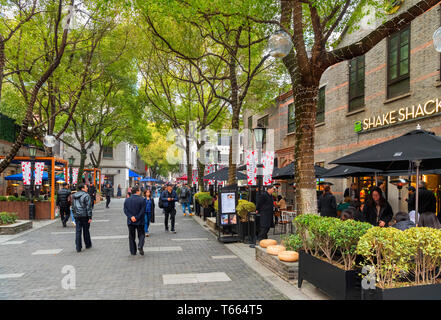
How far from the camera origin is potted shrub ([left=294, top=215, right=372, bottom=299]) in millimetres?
4547

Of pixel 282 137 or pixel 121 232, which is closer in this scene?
pixel 121 232

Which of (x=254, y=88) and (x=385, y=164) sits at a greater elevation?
(x=254, y=88)

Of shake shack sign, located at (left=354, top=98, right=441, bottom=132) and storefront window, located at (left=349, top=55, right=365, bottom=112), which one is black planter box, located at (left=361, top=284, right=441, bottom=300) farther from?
storefront window, located at (left=349, top=55, right=365, bottom=112)

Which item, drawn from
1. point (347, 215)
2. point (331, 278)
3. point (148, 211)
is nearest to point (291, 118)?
point (148, 211)

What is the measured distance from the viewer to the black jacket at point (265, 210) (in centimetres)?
1005

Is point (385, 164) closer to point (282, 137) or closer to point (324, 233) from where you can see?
point (324, 233)

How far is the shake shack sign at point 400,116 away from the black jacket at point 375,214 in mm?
5624

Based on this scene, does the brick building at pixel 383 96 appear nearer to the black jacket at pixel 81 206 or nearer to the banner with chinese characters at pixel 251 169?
the banner with chinese characters at pixel 251 169

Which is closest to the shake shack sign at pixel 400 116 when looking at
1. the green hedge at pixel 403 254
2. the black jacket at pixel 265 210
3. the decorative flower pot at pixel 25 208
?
the black jacket at pixel 265 210

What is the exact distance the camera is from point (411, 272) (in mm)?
4379

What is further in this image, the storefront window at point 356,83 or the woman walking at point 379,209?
the storefront window at point 356,83

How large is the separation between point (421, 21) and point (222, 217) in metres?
9.48
